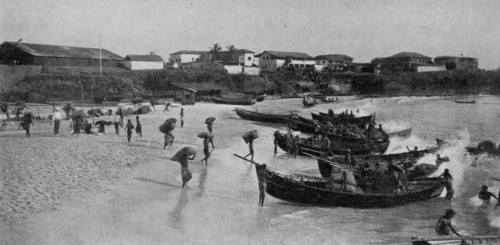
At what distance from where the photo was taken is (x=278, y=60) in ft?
310

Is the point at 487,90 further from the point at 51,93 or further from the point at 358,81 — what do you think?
the point at 51,93

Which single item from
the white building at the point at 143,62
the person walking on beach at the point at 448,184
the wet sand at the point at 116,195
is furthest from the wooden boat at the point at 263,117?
the white building at the point at 143,62

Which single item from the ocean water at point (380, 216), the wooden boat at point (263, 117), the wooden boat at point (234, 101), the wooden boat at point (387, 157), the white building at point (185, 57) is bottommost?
the ocean water at point (380, 216)

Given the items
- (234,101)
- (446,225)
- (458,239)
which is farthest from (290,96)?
(458,239)

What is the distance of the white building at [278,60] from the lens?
94250 millimetres

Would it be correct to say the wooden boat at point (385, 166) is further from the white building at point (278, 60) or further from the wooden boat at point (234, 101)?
the white building at point (278, 60)

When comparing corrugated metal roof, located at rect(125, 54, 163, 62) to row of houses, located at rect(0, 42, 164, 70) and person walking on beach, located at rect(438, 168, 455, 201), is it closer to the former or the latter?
row of houses, located at rect(0, 42, 164, 70)

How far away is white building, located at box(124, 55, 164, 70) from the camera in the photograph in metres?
69.2

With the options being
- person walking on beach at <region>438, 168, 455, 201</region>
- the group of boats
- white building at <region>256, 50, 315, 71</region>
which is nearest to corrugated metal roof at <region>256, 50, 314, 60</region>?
white building at <region>256, 50, 315, 71</region>

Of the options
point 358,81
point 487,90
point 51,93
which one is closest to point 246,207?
point 51,93

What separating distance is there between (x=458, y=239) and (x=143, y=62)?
2639 inches

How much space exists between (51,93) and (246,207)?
151 feet

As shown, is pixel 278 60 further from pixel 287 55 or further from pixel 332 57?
pixel 332 57

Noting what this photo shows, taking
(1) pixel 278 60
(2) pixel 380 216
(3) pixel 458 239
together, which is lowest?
A: (2) pixel 380 216
